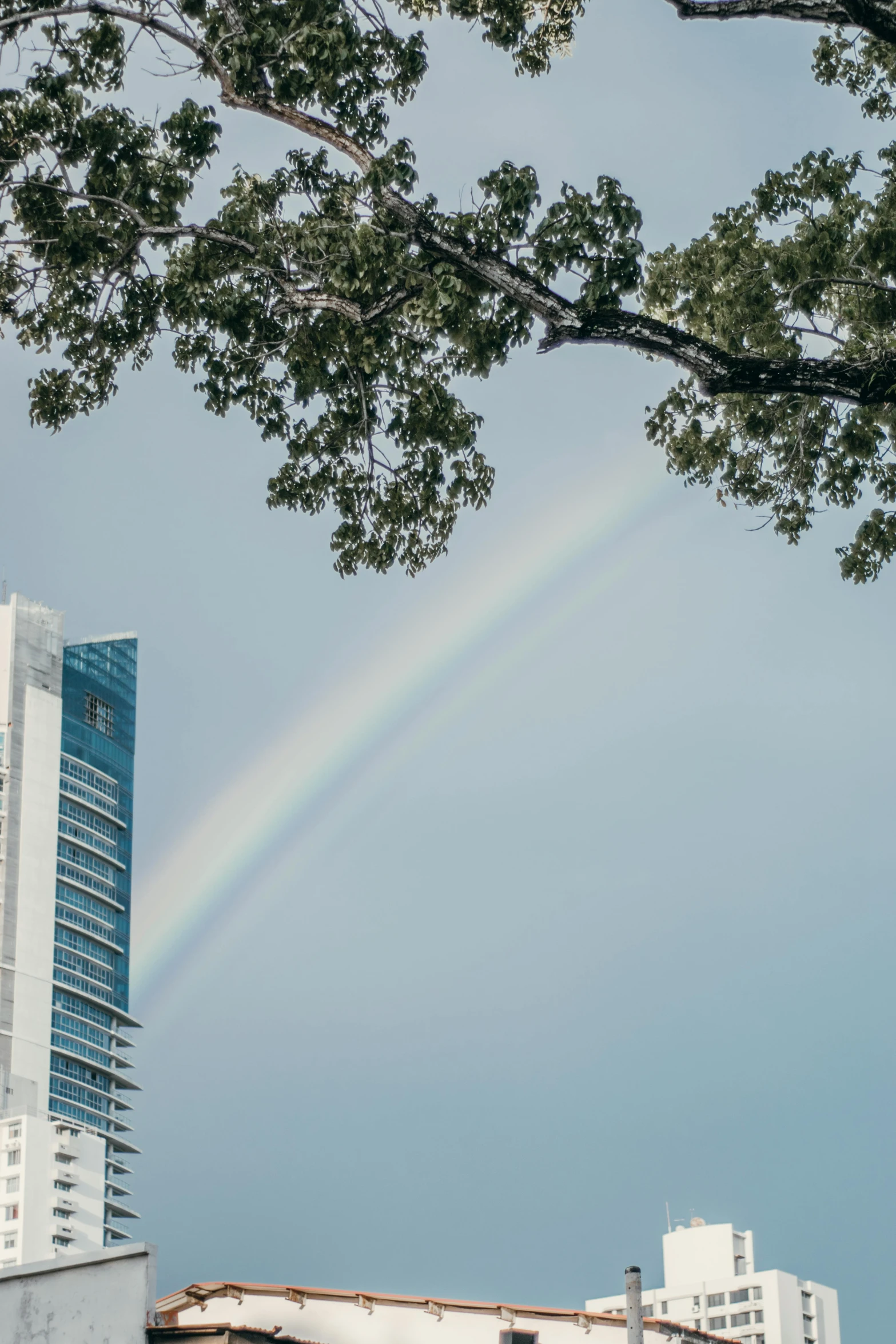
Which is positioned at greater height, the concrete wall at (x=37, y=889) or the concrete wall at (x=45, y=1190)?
the concrete wall at (x=37, y=889)

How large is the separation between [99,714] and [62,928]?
20.5 m

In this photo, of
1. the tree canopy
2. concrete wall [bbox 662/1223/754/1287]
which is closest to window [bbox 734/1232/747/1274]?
concrete wall [bbox 662/1223/754/1287]

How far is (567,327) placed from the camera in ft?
39.7

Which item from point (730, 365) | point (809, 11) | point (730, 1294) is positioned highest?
point (809, 11)

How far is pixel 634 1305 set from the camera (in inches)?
449

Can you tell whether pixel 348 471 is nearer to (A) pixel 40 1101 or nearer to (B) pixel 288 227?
(B) pixel 288 227

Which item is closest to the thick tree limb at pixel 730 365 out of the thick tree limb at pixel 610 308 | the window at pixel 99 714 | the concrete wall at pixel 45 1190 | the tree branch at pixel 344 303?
the thick tree limb at pixel 610 308

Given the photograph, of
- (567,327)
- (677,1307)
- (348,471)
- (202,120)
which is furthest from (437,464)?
(677,1307)

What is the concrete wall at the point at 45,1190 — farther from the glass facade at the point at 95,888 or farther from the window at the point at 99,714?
the window at the point at 99,714

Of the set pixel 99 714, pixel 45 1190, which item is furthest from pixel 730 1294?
pixel 99 714

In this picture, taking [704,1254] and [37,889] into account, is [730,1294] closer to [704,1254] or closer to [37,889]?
[704,1254]

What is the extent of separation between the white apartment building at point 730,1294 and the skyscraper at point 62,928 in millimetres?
47070

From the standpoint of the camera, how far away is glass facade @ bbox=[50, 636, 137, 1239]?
142000 millimetres

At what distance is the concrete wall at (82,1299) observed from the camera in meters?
12.9
